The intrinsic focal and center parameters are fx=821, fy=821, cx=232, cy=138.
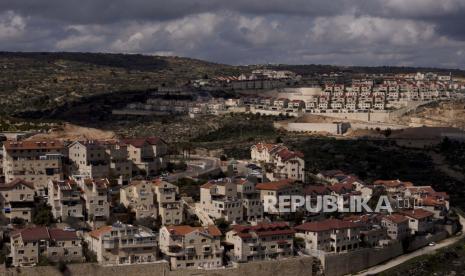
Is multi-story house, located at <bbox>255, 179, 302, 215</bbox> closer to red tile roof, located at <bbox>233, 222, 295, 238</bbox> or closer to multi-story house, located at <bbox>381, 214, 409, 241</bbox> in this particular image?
red tile roof, located at <bbox>233, 222, 295, 238</bbox>

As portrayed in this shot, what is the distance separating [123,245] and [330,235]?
1241 cm

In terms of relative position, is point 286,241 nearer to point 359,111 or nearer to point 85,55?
point 359,111

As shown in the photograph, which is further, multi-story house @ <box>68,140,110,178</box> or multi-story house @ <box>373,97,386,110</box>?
multi-story house @ <box>373,97,386,110</box>

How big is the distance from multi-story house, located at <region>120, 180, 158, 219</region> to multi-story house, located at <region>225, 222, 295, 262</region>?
16.6 ft

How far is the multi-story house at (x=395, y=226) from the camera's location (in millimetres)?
51469

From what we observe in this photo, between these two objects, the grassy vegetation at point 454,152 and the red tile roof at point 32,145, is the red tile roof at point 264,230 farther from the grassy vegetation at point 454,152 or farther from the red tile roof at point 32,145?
the grassy vegetation at point 454,152

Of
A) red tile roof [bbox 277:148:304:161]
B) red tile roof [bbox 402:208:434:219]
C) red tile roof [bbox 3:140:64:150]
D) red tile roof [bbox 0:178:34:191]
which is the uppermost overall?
red tile roof [bbox 3:140:64:150]

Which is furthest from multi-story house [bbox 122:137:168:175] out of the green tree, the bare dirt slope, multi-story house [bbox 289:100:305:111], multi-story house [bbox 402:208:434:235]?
multi-story house [bbox 289:100:305:111]

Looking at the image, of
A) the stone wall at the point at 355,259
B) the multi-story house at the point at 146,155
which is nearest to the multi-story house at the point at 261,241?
the stone wall at the point at 355,259

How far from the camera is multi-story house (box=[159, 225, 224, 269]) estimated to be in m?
42.9

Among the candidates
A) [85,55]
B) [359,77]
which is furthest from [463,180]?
[85,55]

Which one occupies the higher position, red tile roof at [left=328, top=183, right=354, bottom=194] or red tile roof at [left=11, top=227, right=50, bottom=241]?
red tile roof at [left=11, top=227, right=50, bottom=241]

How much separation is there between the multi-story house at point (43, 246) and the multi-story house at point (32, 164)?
9.05 metres

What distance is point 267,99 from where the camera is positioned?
118312 mm
